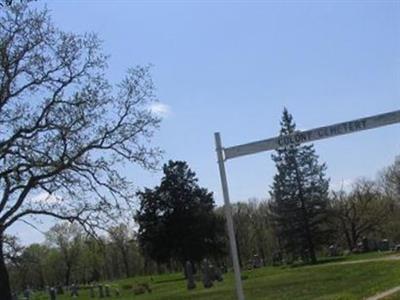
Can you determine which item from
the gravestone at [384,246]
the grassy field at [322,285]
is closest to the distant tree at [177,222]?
the gravestone at [384,246]

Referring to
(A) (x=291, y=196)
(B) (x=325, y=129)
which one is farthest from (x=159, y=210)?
(B) (x=325, y=129)

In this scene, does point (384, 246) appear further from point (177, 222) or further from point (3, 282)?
point (3, 282)

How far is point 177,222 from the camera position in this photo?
70688mm

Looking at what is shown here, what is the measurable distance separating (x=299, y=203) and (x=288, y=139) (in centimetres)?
5149

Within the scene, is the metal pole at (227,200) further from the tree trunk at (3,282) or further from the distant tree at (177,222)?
the distant tree at (177,222)

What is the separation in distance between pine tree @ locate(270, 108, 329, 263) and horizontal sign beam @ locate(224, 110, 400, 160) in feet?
165

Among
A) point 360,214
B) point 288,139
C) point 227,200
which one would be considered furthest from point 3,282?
point 360,214

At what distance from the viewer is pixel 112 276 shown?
121 metres

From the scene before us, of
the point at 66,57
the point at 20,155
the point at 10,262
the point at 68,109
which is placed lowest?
the point at 10,262

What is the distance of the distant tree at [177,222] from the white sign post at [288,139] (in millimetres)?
58811

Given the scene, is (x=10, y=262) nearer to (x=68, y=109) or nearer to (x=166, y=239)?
(x=68, y=109)

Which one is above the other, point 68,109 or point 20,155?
point 68,109

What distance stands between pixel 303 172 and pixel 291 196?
2.42 metres

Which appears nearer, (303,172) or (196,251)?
(303,172)
